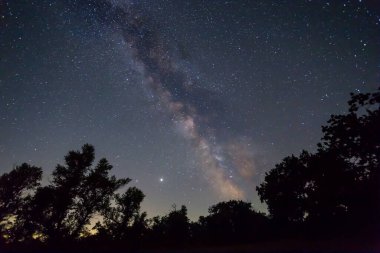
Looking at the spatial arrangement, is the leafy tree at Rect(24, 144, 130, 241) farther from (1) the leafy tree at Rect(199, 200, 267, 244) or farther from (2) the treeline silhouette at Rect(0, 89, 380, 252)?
(1) the leafy tree at Rect(199, 200, 267, 244)

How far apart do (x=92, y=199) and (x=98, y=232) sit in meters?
7.70

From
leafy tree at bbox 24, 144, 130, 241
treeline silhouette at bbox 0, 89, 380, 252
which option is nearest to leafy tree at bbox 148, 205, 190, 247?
treeline silhouette at bbox 0, 89, 380, 252

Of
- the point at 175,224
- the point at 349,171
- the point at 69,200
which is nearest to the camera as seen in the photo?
the point at 349,171

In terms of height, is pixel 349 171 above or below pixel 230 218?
below

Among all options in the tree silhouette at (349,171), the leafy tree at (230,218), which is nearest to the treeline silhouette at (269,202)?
the tree silhouette at (349,171)

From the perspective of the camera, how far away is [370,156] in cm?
2505

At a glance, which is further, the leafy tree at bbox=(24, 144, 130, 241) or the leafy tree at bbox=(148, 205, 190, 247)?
→ the leafy tree at bbox=(148, 205, 190, 247)

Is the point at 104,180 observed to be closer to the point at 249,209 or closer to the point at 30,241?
the point at 30,241

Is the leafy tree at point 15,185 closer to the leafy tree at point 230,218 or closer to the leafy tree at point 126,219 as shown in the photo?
the leafy tree at point 126,219

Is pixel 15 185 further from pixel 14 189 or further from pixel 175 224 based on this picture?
pixel 175 224

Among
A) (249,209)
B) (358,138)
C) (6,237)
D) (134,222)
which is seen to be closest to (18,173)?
(6,237)

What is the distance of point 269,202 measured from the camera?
156ft

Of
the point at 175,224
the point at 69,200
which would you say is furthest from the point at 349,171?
the point at 175,224

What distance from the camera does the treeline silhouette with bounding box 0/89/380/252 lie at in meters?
25.3
